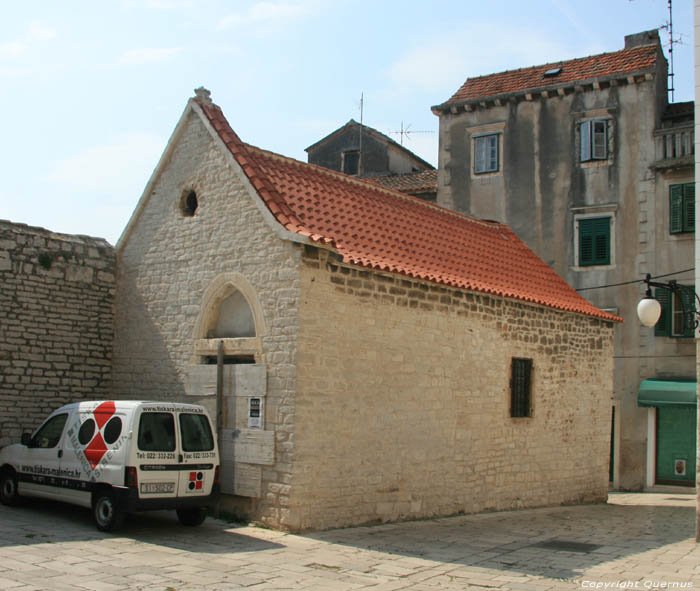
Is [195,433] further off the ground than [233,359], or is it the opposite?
[233,359]

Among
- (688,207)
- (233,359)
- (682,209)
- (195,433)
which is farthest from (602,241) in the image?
(195,433)

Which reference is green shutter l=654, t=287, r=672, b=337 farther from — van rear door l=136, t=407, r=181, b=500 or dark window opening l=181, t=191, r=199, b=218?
van rear door l=136, t=407, r=181, b=500

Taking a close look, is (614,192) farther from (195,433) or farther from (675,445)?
(195,433)

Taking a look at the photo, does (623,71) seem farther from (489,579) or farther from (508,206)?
(489,579)

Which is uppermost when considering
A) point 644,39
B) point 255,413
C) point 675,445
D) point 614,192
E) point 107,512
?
point 644,39

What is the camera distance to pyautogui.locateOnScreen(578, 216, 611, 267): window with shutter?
23.8 metres

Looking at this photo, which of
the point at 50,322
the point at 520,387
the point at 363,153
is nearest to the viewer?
the point at 50,322

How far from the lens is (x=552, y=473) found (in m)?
16.5

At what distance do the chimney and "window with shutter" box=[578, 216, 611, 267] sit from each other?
251 inches

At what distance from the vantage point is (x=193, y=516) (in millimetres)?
11156

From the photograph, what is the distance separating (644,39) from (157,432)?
22075 mm

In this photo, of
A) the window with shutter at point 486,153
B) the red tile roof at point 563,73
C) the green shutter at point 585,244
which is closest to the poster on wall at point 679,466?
the green shutter at point 585,244

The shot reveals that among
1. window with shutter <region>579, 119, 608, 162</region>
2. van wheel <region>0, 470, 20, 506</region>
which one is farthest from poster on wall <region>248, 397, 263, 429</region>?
window with shutter <region>579, 119, 608, 162</region>

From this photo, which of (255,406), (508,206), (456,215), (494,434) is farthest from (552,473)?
(508,206)
